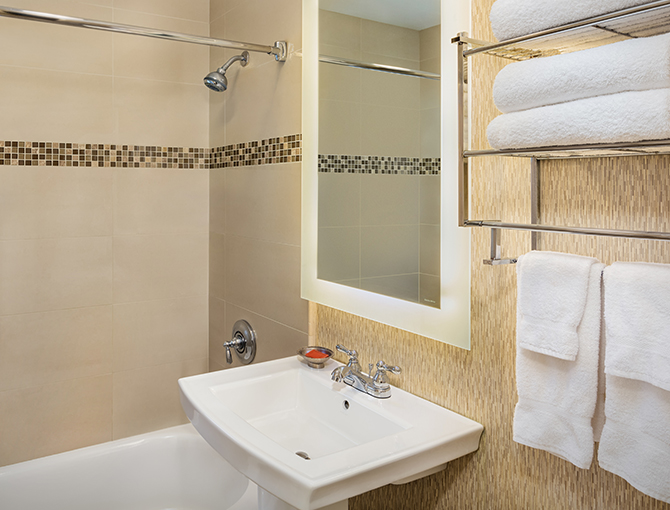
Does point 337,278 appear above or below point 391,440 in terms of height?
above

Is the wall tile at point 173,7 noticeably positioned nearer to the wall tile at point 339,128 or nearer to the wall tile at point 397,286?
the wall tile at point 339,128

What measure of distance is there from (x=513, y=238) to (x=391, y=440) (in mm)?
499

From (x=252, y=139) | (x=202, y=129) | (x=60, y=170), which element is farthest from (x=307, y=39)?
(x=60, y=170)

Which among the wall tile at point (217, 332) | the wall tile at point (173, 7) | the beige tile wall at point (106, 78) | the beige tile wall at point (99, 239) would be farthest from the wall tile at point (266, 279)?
the wall tile at point (173, 7)

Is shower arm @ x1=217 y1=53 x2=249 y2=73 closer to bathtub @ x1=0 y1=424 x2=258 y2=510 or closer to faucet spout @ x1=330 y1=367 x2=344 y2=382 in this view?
faucet spout @ x1=330 y1=367 x2=344 y2=382

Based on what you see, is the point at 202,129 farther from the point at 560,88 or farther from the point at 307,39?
the point at 560,88

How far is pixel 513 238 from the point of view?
1.07m

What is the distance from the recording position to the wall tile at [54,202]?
6.78 ft

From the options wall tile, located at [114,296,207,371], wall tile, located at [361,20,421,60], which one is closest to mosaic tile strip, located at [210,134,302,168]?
wall tile, located at [361,20,421,60]

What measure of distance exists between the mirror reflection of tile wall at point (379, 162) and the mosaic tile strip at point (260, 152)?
21cm

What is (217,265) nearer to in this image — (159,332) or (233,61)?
(159,332)

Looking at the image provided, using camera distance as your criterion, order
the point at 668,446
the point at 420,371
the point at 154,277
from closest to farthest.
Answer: the point at 668,446, the point at 420,371, the point at 154,277

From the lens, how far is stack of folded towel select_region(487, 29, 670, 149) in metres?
0.69

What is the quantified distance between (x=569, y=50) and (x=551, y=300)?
45 cm
